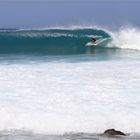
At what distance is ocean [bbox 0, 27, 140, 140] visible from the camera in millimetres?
11312

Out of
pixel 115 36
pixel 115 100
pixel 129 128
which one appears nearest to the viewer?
pixel 129 128

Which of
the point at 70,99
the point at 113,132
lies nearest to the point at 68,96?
the point at 70,99

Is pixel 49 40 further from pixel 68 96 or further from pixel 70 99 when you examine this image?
pixel 70 99

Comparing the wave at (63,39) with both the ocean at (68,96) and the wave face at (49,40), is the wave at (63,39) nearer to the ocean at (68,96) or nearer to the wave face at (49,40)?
the wave face at (49,40)

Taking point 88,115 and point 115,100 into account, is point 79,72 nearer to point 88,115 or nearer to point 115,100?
point 115,100

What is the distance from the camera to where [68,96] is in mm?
13727

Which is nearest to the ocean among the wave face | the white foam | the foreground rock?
the white foam

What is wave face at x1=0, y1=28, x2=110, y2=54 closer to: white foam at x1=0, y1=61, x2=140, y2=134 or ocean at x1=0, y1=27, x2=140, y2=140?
ocean at x1=0, y1=27, x2=140, y2=140

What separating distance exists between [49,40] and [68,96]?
63.5ft

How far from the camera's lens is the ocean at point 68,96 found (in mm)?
11312

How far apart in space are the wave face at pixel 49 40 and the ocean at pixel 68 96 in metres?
2.48

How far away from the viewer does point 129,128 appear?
11320 mm

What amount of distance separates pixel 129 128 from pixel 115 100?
1.95 m

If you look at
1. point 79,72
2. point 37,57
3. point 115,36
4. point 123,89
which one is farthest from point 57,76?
point 115,36
